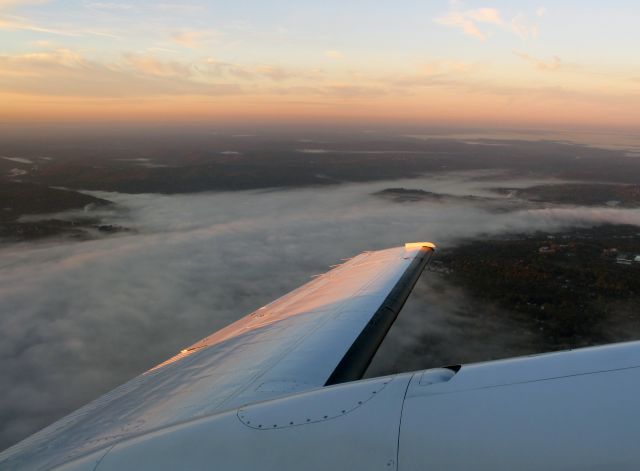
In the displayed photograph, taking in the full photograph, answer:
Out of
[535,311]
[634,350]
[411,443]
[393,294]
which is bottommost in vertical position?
[535,311]

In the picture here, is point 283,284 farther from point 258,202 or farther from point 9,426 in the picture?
point 258,202

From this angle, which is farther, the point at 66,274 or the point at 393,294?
the point at 66,274

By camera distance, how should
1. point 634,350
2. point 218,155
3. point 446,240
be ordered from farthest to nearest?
point 218,155 → point 446,240 → point 634,350

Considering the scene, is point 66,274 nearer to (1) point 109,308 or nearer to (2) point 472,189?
(1) point 109,308

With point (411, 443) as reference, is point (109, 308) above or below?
below

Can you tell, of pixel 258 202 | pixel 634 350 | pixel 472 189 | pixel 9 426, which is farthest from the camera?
pixel 472 189

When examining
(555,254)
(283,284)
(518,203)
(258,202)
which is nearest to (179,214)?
(258,202)

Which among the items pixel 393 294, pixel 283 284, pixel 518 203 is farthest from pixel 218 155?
pixel 393 294
